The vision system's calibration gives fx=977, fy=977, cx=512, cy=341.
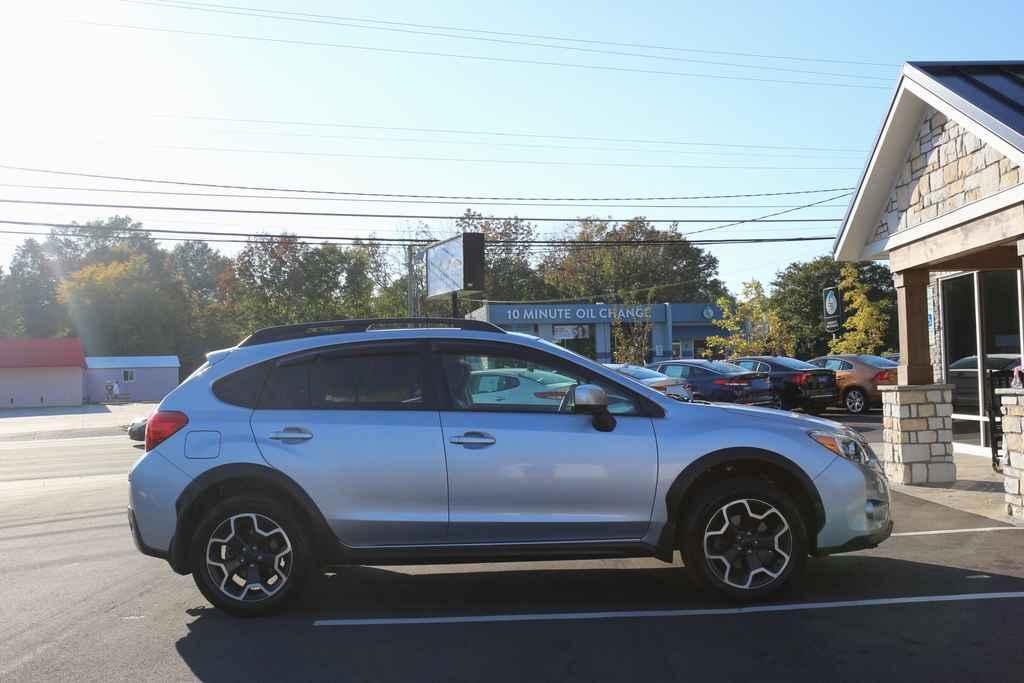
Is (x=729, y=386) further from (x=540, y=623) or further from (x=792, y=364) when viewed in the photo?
(x=540, y=623)

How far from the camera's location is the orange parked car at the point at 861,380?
75.6ft

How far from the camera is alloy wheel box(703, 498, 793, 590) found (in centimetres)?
604

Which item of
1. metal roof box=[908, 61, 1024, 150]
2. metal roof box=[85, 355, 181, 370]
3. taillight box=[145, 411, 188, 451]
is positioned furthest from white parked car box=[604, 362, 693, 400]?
metal roof box=[85, 355, 181, 370]

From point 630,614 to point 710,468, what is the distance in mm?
1021

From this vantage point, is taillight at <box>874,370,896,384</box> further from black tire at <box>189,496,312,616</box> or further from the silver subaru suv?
black tire at <box>189,496,312,616</box>

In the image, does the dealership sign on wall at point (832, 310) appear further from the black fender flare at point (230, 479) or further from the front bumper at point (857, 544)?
the black fender flare at point (230, 479)

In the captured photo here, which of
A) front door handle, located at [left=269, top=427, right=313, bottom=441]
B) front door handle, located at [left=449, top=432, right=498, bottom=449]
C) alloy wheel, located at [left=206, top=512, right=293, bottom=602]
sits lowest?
alloy wheel, located at [left=206, top=512, right=293, bottom=602]

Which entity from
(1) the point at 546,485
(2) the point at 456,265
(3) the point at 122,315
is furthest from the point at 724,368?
(3) the point at 122,315

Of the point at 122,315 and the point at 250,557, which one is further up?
the point at 122,315

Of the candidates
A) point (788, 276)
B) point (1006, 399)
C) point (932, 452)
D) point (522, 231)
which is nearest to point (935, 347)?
point (932, 452)

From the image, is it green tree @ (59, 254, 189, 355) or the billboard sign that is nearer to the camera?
the billboard sign

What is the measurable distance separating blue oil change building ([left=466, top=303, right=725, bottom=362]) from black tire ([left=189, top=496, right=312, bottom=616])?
4647 cm

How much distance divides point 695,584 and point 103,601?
13.2ft

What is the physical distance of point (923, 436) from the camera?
11586 millimetres
